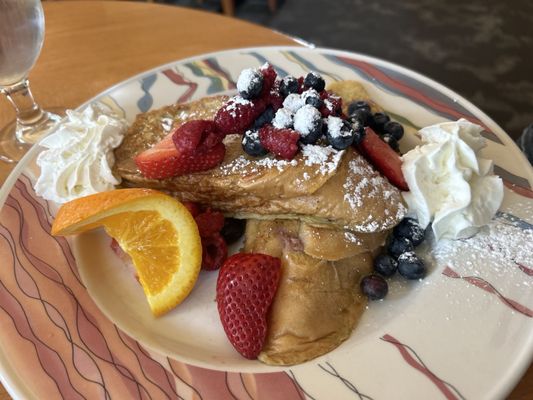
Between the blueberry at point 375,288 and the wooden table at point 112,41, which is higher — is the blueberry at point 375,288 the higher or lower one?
the lower one

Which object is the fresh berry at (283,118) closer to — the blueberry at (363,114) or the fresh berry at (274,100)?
the fresh berry at (274,100)

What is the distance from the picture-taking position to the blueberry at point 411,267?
1.30m

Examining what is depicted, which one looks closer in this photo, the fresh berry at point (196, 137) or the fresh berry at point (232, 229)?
the fresh berry at point (196, 137)

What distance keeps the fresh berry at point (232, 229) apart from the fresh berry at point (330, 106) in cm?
40

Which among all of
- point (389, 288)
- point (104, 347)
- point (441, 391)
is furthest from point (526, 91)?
point (104, 347)

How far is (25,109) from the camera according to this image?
6.03 feet

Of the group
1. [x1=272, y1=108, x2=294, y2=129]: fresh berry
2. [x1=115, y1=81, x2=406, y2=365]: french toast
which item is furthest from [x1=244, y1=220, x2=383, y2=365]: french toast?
[x1=272, y1=108, x2=294, y2=129]: fresh berry

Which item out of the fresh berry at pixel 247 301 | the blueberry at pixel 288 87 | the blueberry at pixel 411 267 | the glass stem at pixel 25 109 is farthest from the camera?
the glass stem at pixel 25 109

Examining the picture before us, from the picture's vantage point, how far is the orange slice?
1.31 metres

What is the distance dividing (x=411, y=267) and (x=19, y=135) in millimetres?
1393

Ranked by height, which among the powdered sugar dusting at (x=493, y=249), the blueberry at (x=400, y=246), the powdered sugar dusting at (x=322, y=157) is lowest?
the blueberry at (x=400, y=246)


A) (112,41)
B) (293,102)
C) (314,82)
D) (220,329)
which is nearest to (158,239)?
(220,329)

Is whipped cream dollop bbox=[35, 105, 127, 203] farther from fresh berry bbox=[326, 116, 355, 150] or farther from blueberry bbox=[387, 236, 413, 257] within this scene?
blueberry bbox=[387, 236, 413, 257]

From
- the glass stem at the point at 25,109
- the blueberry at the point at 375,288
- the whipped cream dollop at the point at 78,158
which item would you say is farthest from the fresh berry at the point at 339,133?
the glass stem at the point at 25,109
